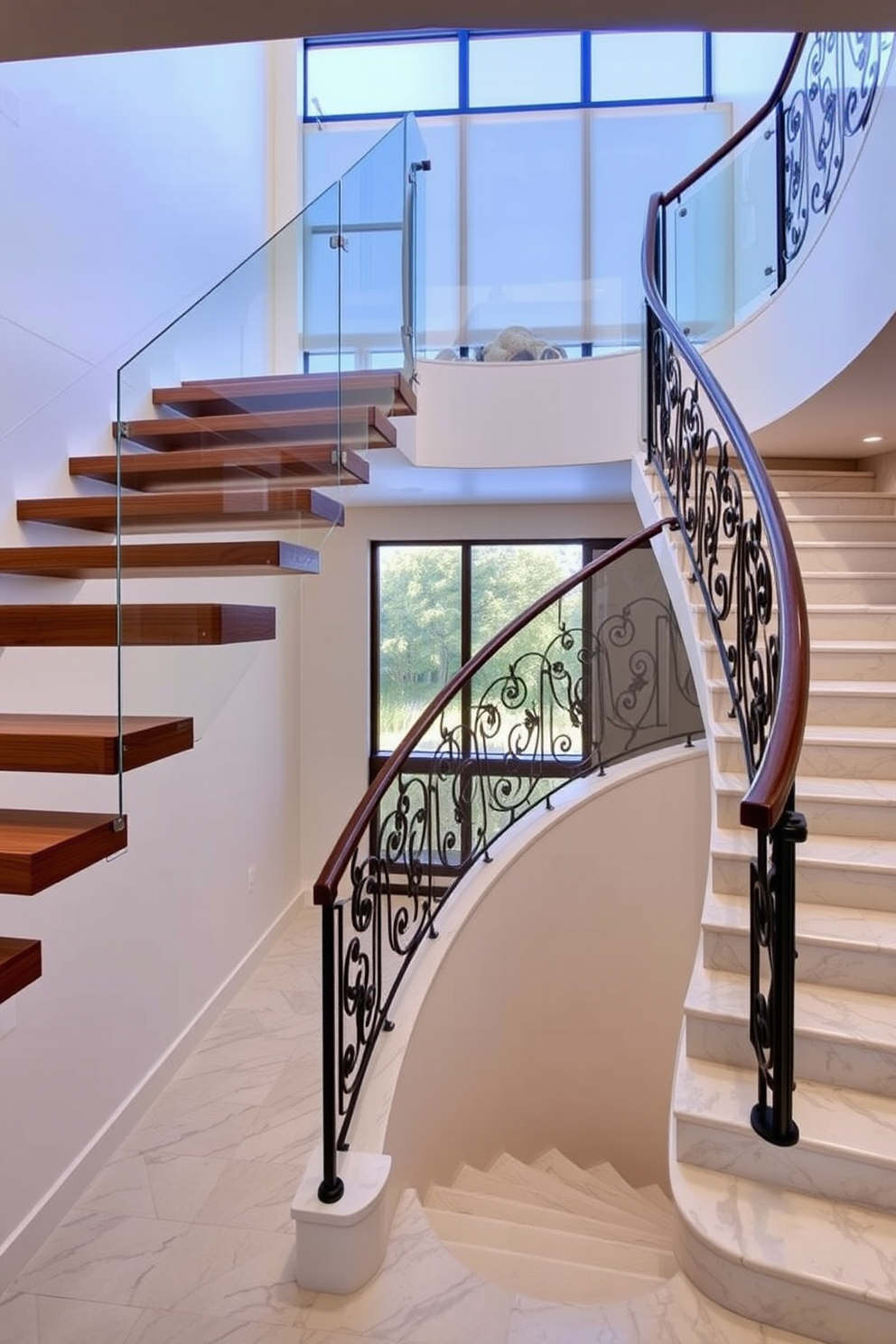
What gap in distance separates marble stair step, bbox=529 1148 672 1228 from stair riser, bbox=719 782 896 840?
77.0 inches

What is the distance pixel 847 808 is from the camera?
277cm

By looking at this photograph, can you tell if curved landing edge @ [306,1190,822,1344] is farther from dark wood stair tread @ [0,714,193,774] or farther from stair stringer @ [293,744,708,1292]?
dark wood stair tread @ [0,714,193,774]

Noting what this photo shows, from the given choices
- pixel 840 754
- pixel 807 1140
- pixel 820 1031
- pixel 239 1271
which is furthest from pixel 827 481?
pixel 239 1271

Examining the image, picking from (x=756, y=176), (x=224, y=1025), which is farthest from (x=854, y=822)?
(x=756, y=176)

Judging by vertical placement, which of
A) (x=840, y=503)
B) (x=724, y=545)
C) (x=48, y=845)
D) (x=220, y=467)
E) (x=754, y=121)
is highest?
(x=754, y=121)

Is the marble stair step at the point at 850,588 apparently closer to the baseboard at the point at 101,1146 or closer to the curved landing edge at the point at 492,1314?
the curved landing edge at the point at 492,1314

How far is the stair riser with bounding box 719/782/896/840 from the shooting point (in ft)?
9.02

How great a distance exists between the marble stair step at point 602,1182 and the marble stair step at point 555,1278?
1280mm

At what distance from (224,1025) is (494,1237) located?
216 cm

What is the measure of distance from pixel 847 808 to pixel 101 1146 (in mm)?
3064

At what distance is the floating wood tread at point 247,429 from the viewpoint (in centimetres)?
302

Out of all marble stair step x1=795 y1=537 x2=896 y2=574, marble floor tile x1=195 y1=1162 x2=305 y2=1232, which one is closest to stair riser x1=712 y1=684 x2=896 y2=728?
marble stair step x1=795 y1=537 x2=896 y2=574

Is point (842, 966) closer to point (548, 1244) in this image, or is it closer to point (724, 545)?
point (548, 1244)

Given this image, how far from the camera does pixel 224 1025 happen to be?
14.8 ft
